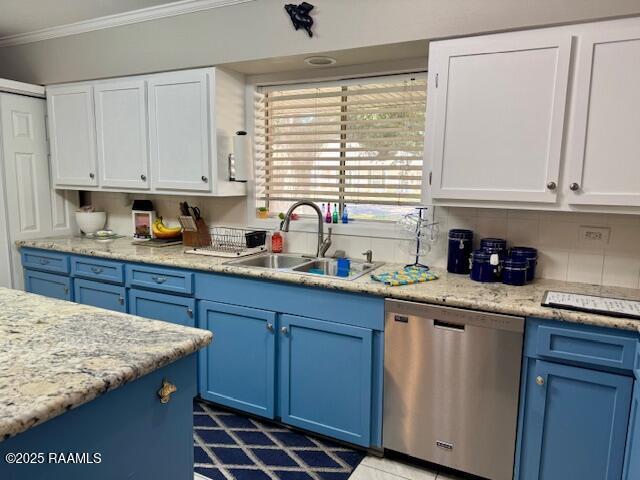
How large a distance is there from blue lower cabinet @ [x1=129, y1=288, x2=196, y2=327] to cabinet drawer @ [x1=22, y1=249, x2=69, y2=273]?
0.69 m

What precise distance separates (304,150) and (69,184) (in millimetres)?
1871

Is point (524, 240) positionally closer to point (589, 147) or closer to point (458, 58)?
point (589, 147)

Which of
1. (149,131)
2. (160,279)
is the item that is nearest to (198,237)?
(160,279)

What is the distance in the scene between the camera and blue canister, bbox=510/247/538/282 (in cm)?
213

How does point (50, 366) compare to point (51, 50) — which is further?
point (51, 50)

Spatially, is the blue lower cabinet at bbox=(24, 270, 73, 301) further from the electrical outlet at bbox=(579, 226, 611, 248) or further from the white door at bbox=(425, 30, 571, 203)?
the electrical outlet at bbox=(579, 226, 611, 248)

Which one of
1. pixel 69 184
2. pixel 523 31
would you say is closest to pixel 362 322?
pixel 523 31

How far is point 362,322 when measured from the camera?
212 centimetres

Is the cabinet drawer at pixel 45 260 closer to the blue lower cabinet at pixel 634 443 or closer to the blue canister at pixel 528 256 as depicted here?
the blue canister at pixel 528 256

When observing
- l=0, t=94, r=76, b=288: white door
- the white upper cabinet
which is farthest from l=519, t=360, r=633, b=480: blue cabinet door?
l=0, t=94, r=76, b=288: white door

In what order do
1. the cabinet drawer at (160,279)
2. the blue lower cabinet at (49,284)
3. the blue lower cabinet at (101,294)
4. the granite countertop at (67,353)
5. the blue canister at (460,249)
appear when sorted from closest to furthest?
1. the granite countertop at (67,353)
2. the blue canister at (460,249)
3. the cabinet drawer at (160,279)
4. the blue lower cabinet at (101,294)
5. the blue lower cabinet at (49,284)

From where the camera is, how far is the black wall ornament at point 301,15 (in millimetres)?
2340

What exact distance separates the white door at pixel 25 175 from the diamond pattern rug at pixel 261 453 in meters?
2.02

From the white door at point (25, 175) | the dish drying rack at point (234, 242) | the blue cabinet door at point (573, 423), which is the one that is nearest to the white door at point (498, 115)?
the blue cabinet door at point (573, 423)
